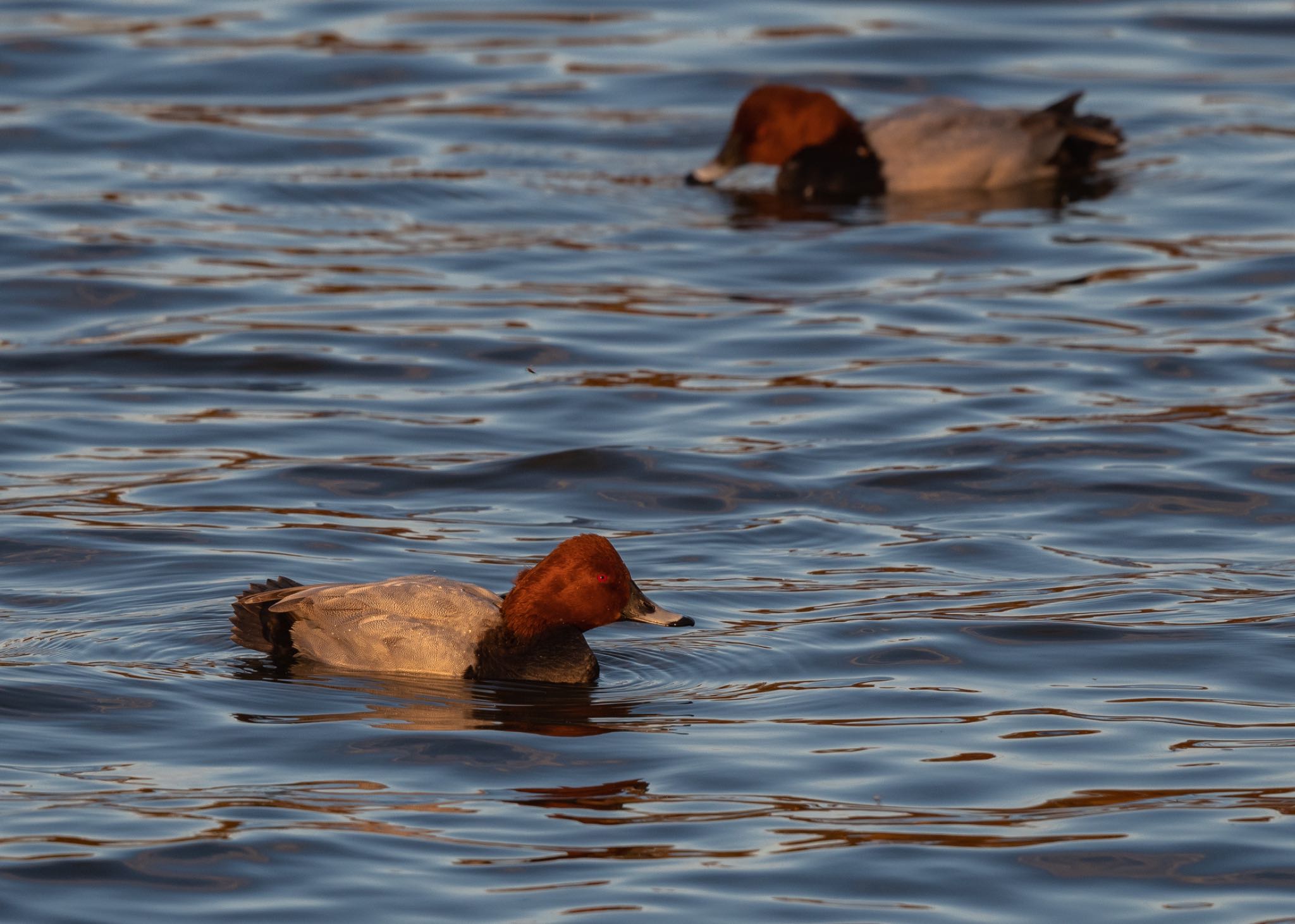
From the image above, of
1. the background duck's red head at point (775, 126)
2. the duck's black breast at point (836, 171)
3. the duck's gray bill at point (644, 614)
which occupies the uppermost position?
the background duck's red head at point (775, 126)

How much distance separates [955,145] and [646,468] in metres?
6.34

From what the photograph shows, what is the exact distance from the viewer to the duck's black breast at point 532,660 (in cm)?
828

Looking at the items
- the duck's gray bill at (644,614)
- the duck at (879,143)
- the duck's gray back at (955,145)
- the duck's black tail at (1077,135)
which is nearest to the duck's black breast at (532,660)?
the duck's gray bill at (644,614)

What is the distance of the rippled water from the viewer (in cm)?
677

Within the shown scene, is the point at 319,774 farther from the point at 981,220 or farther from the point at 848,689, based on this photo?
the point at 981,220

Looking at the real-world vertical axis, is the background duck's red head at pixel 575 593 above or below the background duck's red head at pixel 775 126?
below

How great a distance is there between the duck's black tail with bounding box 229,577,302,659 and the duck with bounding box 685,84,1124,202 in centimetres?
894

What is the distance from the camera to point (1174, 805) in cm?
710

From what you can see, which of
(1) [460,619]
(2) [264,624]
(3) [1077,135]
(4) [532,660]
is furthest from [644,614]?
(3) [1077,135]

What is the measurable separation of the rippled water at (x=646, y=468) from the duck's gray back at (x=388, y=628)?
0.09 metres

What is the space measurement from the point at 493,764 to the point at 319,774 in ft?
1.83

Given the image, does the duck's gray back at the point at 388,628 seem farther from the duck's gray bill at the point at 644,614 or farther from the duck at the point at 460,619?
the duck's gray bill at the point at 644,614

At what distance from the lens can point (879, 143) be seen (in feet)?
55.0

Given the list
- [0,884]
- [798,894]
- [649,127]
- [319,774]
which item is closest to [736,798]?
[798,894]
